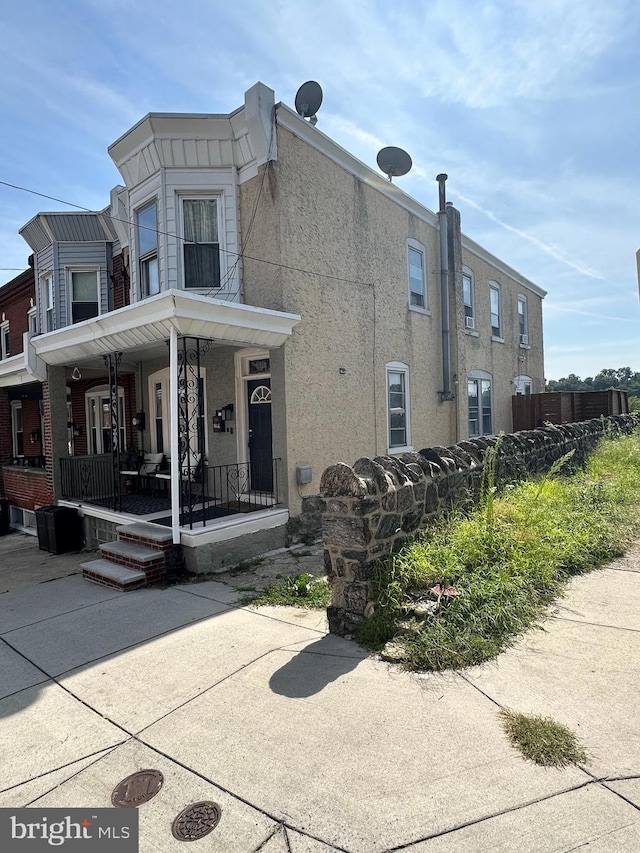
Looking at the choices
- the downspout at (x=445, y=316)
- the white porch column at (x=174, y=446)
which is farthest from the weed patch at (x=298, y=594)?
the downspout at (x=445, y=316)

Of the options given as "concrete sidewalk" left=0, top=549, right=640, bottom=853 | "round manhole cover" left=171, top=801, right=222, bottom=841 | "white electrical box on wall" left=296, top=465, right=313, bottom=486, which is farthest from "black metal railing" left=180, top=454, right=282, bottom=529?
"round manhole cover" left=171, top=801, right=222, bottom=841

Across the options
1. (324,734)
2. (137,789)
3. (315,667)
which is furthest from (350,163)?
(137,789)

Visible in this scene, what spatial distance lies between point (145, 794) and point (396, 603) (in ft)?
7.83

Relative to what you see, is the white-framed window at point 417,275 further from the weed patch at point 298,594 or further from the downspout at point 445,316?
the weed patch at point 298,594

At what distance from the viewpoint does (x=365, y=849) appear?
7.29ft

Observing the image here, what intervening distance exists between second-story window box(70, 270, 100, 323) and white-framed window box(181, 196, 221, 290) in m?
4.81

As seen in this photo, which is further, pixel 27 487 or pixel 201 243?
pixel 27 487

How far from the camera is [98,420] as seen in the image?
14.1 meters

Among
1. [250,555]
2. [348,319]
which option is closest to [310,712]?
[250,555]

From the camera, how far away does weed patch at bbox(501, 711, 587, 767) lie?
269cm

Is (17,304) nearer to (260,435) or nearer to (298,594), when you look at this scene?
(260,435)

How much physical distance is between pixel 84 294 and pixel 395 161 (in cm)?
839

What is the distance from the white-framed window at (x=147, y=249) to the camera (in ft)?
30.8

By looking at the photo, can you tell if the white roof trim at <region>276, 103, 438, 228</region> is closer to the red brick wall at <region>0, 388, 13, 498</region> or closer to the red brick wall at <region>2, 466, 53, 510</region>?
the red brick wall at <region>2, 466, 53, 510</region>
